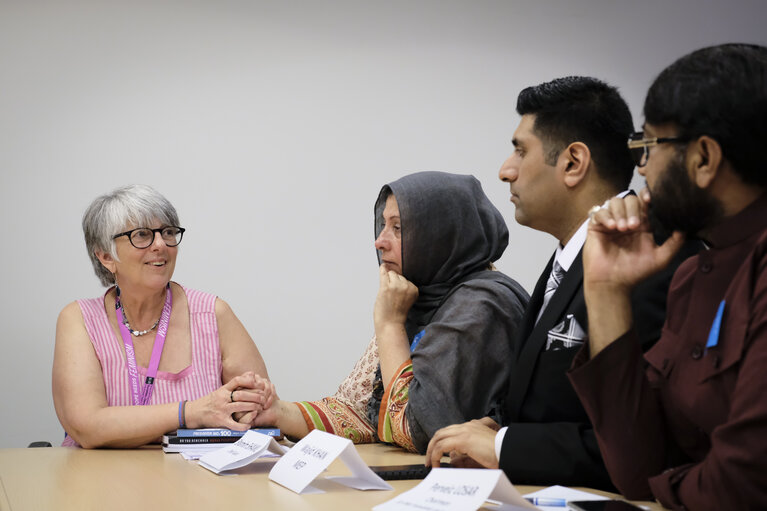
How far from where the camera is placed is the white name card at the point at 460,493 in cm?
113

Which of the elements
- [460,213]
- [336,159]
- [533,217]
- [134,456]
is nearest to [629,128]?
[533,217]

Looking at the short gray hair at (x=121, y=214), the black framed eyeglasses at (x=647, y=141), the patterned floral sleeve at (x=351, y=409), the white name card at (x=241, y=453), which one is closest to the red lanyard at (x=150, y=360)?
the short gray hair at (x=121, y=214)

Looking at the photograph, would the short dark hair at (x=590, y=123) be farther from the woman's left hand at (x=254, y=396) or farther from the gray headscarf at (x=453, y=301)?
the woman's left hand at (x=254, y=396)

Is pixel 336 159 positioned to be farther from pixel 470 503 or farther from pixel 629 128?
pixel 470 503

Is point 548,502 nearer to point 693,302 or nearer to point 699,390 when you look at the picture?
point 699,390

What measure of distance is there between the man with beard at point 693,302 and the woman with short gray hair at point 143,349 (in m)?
1.22

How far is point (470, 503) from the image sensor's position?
1.12 meters

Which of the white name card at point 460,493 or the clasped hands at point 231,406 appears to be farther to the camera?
the clasped hands at point 231,406

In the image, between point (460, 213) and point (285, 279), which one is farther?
point (285, 279)

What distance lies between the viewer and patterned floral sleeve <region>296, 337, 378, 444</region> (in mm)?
2430

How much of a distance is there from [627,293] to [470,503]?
468mm

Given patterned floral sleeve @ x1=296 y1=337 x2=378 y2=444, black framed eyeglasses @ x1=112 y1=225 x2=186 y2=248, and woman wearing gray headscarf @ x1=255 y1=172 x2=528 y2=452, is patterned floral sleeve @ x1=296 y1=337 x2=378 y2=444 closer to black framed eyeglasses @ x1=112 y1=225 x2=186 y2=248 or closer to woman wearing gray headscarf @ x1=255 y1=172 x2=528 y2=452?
woman wearing gray headscarf @ x1=255 y1=172 x2=528 y2=452

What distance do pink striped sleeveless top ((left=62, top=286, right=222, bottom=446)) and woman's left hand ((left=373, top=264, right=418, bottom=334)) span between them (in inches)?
24.9

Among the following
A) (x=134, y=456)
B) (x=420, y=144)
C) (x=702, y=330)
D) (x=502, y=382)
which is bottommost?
(x=134, y=456)
